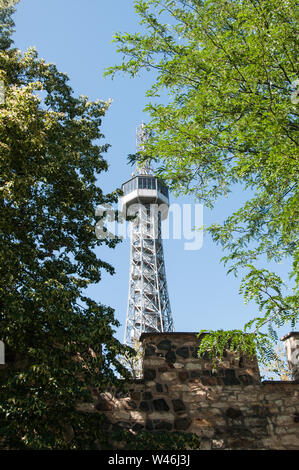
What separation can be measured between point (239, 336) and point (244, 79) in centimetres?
298

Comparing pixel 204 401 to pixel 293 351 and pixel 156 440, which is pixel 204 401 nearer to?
pixel 156 440

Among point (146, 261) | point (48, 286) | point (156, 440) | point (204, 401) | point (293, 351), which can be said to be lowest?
point (156, 440)

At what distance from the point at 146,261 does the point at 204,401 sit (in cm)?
5503

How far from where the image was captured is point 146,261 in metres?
61.5

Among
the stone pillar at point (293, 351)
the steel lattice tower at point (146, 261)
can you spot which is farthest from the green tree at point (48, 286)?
the steel lattice tower at point (146, 261)

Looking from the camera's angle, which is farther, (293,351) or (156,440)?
(293,351)

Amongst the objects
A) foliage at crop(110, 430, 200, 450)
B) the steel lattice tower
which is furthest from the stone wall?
the steel lattice tower

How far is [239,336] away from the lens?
16.6 feet

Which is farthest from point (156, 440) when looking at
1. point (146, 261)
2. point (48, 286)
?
point (146, 261)

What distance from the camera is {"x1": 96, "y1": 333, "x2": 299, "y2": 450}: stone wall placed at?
6.27 meters

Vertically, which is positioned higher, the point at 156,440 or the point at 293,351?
the point at 293,351

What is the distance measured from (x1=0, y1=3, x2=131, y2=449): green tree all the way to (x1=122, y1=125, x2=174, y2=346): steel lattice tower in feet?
136

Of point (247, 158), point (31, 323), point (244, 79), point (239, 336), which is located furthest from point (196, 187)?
point (31, 323)
